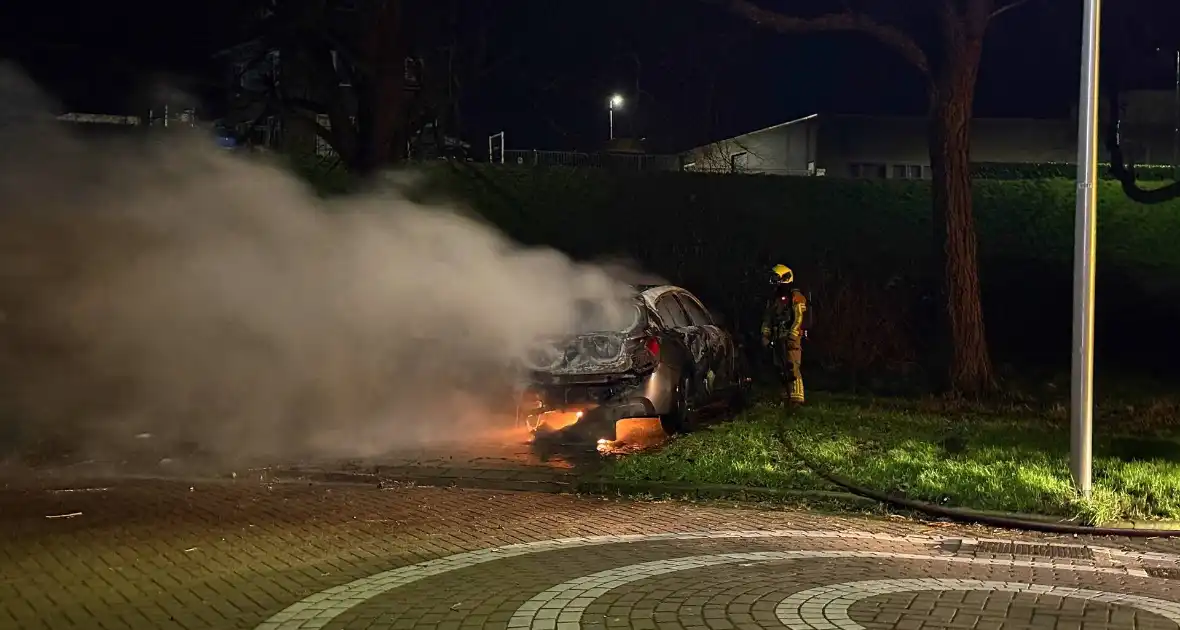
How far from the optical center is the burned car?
11766mm

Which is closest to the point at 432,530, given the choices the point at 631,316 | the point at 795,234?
the point at 631,316

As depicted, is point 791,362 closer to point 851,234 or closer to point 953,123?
point 953,123

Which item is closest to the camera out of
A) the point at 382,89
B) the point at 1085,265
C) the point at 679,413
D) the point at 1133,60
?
the point at 1085,265

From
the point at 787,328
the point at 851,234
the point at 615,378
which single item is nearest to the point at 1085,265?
the point at 615,378

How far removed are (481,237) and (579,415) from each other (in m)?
2.76

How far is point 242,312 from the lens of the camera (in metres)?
12.5

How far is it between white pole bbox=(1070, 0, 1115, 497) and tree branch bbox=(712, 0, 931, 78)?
6.66m

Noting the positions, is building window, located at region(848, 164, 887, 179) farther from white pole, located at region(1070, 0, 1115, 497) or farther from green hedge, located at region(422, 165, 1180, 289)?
white pole, located at region(1070, 0, 1115, 497)

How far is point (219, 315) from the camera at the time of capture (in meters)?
12.4

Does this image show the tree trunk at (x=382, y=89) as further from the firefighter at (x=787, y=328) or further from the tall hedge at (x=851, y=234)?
the firefighter at (x=787, y=328)

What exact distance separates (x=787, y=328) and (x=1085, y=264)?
205 inches

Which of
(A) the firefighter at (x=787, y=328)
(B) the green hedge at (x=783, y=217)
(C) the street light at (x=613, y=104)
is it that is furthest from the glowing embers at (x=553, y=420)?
(C) the street light at (x=613, y=104)

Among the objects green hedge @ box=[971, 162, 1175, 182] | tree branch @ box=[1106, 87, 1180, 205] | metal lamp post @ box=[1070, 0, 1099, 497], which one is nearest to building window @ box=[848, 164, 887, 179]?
green hedge @ box=[971, 162, 1175, 182]

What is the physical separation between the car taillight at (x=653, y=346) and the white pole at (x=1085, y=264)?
4072 mm
